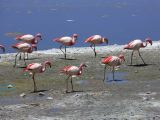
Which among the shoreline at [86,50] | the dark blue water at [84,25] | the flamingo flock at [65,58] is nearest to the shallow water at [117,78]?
the flamingo flock at [65,58]

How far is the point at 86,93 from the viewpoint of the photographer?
12.4m

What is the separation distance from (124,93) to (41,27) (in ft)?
51.7

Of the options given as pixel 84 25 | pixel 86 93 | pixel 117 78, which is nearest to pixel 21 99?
pixel 86 93

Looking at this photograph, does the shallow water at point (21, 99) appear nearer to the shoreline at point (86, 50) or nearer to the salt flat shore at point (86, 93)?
the salt flat shore at point (86, 93)

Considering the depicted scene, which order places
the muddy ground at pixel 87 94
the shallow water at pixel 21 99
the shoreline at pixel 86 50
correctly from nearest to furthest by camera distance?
the muddy ground at pixel 87 94 → the shallow water at pixel 21 99 → the shoreline at pixel 86 50

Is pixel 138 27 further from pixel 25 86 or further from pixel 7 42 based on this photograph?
pixel 25 86

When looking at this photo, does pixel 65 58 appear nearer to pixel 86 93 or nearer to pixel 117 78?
pixel 117 78

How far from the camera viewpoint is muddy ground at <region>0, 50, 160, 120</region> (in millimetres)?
10516

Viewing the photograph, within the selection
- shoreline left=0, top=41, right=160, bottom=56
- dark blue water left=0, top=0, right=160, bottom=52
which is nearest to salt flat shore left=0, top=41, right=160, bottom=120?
shoreline left=0, top=41, right=160, bottom=56

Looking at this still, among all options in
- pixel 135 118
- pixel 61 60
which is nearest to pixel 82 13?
pixel 61 60

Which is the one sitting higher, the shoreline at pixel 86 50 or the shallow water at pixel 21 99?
the shoreline at pixel 86 50

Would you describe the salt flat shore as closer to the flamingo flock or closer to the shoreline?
the flamingo flock

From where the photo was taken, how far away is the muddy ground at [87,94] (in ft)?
34.5

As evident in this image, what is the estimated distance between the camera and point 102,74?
1551 cm
